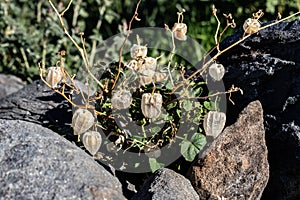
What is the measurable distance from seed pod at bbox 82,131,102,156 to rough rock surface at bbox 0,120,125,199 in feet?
0.37

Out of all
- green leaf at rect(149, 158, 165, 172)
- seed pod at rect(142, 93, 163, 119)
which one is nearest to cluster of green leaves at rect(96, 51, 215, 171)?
green leaf at rect(149, 158, 165, 172)

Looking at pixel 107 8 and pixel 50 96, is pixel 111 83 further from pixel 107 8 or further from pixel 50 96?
pixel 107 8

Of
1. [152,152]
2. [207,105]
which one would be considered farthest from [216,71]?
[152,152]

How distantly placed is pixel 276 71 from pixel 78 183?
3.14ft

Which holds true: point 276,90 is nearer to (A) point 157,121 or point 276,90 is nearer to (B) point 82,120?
(A) point 157,121

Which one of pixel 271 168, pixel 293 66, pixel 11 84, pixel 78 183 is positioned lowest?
pixel 11 84

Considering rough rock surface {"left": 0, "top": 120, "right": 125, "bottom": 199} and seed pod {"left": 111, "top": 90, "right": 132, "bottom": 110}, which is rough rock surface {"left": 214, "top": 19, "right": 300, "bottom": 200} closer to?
seed pod {"left": 111, "top": 90, "right": 132, "bottom": 110}

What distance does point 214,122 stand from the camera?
7.60ft

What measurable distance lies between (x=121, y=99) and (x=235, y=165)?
18.8 inches

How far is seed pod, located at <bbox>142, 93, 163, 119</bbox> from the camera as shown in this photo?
7.30 feet

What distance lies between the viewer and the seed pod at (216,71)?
94.4 inches

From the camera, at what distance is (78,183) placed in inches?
78.0

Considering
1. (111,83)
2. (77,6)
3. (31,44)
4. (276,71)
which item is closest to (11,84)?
(31,44)

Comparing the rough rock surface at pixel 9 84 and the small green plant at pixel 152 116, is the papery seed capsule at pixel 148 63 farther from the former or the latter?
the rough rock surface at pixel 9 84
